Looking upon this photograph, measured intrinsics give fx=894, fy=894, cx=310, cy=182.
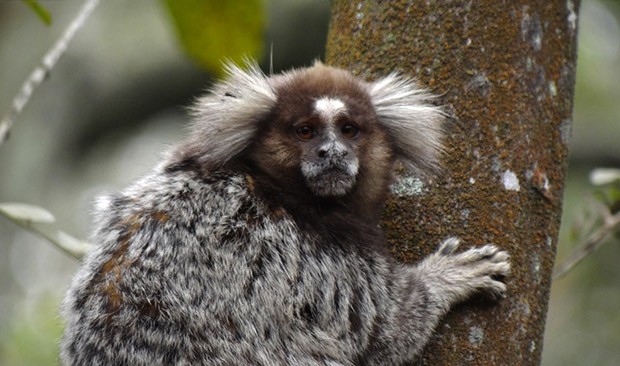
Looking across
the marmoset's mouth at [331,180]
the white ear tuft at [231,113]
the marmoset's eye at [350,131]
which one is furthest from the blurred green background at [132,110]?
the marmoset's mouth at [331,180]

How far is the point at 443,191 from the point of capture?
11.3 ft

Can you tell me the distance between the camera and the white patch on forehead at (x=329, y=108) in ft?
12.4

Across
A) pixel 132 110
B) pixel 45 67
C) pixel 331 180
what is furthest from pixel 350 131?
pixel 132 110

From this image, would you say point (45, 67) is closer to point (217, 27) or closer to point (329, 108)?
point (217, 27)

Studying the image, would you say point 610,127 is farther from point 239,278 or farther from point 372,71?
point 239,278

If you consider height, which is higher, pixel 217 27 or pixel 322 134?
pixel 217 27

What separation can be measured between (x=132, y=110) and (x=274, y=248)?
22.1 feet

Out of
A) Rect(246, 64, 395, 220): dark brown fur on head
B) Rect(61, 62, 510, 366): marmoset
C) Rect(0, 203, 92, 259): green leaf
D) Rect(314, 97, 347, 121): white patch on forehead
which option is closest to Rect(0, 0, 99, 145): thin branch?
Rect(0, 203, 92, 259): green leaf

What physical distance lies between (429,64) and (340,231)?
0.79m

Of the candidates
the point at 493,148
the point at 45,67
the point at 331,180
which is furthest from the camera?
the point at 45,67

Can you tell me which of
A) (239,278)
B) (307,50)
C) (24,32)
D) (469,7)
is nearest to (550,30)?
(469,7)

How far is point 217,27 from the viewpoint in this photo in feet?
12.4

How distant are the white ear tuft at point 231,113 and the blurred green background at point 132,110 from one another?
194 inches

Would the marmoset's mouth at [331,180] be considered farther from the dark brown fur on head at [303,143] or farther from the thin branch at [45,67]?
the thin branch at [45,67]
